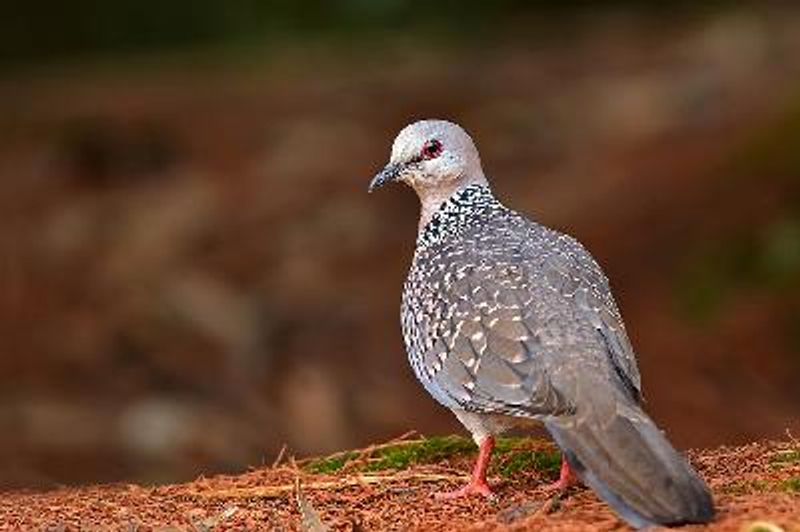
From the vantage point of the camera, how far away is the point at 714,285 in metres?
14.1

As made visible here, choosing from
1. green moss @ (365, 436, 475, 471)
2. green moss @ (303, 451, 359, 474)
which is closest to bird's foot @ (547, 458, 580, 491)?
green moss @ (365, 436, 475, 471)

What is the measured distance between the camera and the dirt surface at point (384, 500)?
610 centimetres

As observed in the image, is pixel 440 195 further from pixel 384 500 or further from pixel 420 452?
pixel 384 500

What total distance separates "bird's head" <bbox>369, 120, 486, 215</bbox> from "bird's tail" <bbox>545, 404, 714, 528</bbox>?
79.8 inches

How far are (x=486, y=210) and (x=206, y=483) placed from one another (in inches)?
66.7

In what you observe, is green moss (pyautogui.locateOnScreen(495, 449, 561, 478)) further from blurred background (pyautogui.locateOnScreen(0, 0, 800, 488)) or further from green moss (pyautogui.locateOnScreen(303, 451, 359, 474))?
blurred background (pyautogui.locateOnScreen(0, 0, 800, 488))

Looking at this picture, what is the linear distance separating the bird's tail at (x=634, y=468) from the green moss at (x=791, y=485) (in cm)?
58

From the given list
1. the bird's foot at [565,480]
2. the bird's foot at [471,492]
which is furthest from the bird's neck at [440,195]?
the bird's foot at [565,480]

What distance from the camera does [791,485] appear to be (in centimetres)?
630

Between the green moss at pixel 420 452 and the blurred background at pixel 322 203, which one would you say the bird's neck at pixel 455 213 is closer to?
the green moss at pixel 420 452

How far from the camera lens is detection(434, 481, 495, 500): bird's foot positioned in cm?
A: 671

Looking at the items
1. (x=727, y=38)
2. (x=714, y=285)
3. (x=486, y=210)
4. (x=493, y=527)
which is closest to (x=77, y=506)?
(x=493, y=527)

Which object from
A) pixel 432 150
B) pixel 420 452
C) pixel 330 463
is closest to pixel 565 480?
pixel 420 452

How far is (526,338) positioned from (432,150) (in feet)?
5.39
